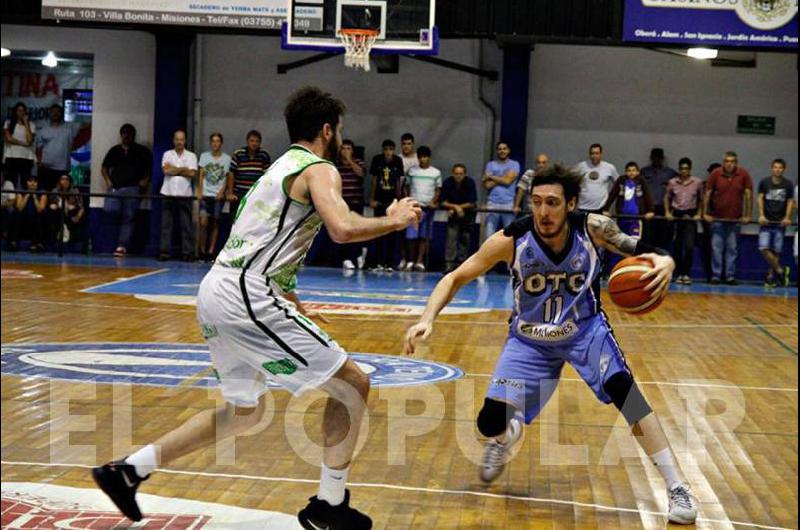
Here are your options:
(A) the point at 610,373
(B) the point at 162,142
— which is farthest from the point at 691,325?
(B) the point at 162,142

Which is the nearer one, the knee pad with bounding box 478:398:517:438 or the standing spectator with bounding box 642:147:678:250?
the knee pad with bounding box 478:398:517:438

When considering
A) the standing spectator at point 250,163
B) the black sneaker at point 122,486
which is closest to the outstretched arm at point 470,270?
the black sneaker at point 122,486

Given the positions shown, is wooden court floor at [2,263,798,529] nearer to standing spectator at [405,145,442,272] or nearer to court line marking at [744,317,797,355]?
court line marking at [744,317,797,355]

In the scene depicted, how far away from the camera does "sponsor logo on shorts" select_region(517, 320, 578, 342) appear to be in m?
5.66

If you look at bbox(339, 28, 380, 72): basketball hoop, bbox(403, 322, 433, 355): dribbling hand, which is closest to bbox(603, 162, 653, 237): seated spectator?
bbox(339, 28, 380, 72): basketball hoop

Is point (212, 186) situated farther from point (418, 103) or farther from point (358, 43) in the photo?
point (418, 103)

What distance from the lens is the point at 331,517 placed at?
15.6 feet

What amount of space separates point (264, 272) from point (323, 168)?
0.50 m

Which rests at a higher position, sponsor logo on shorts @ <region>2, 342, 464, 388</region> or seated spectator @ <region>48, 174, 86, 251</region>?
seated spectator @ <region>48, 174, 86, 251</region>

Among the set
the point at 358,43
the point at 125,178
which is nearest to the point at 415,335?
the point at 358,43

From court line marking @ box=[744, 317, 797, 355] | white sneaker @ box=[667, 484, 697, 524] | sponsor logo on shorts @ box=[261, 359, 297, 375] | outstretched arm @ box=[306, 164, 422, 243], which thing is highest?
outstretched arm @ box=[306, 164, 422, 243]

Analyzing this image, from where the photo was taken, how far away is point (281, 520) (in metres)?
4.97

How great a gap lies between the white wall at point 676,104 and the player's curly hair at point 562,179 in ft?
47.0

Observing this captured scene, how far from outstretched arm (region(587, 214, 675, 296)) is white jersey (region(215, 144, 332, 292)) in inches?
61.4
